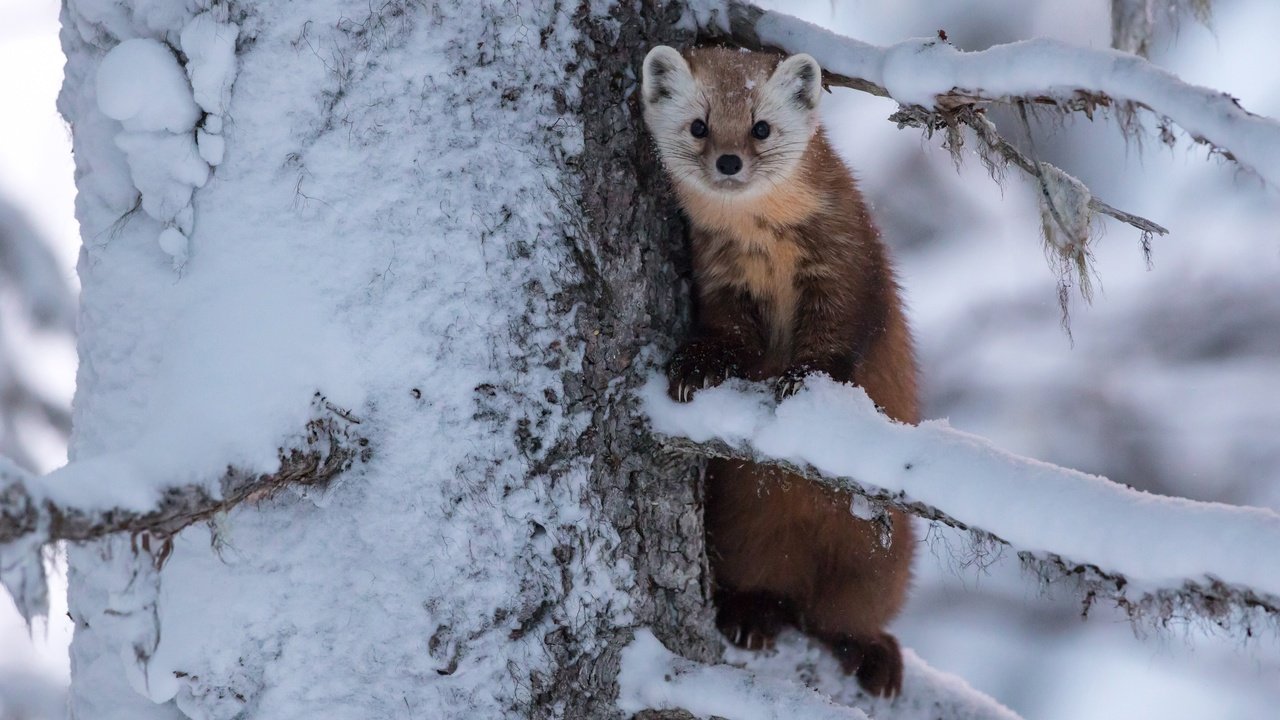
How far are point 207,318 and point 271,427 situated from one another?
13.4 inches

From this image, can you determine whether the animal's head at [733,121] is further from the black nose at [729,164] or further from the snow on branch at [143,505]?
the snow on branch at [143,505]

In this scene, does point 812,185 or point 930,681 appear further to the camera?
point 812,185

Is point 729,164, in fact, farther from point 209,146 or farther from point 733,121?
point 209,146

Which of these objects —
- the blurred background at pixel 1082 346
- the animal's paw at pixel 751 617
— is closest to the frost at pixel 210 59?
the animal's paw at pixel 751 617

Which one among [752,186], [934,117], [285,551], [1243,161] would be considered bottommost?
[285,551]

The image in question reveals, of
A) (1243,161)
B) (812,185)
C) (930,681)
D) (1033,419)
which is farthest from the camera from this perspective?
(1033,419)

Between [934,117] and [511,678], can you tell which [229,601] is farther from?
[934,117]

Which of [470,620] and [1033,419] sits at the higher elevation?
[1033,419]

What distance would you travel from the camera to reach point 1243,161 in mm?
1923

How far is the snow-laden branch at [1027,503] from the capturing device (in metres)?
1.96

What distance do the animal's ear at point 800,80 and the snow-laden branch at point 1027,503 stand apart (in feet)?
3.40

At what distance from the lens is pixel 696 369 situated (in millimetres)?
3148

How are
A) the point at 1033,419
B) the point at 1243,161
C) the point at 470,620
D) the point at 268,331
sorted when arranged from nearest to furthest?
the point at 1243,161 → the point at 268,331 → the point at 470,620 → the point at 1033,419

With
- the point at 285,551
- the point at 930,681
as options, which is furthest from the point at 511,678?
the point at 930,681
